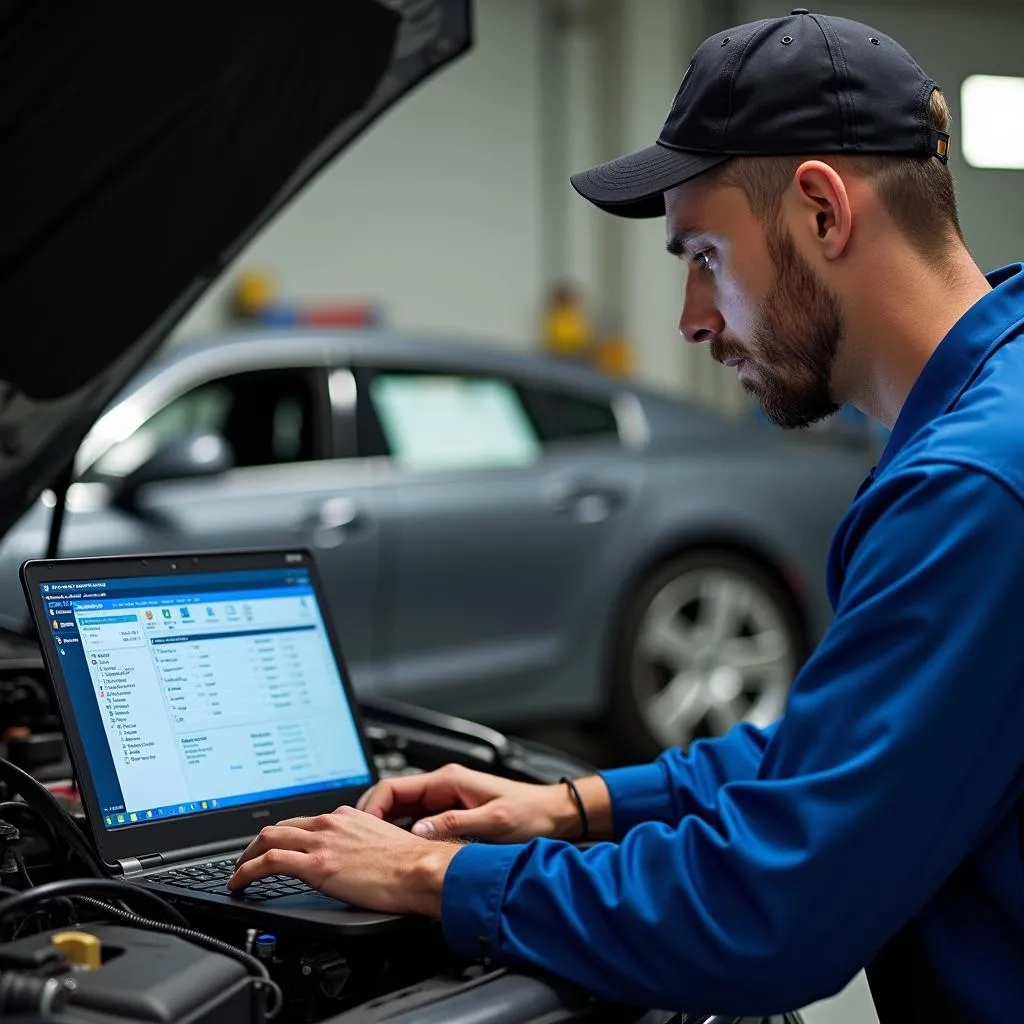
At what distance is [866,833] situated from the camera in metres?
1.08

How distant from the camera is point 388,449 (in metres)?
4.45

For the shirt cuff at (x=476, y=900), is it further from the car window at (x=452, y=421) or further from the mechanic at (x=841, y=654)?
the car window at (x=452, y=421)

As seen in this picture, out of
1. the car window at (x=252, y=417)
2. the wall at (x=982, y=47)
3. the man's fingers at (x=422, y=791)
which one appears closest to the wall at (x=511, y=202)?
the car window at (x=252, y=417)

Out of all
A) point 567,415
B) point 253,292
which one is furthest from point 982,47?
point 253,292

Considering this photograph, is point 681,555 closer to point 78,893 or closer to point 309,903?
point 309,903

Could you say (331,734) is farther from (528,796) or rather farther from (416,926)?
(416,926)

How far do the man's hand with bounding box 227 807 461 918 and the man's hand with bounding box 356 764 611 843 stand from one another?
0.22 m

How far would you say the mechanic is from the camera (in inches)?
43.1

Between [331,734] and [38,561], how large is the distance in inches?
15.3

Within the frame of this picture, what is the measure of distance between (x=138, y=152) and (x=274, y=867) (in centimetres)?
93

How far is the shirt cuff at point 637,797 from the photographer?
1.58 meters

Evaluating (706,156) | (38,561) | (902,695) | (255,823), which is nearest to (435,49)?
(706,156)

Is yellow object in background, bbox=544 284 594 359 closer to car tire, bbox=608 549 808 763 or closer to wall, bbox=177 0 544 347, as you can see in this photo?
wall, bbox=177 0 544 347

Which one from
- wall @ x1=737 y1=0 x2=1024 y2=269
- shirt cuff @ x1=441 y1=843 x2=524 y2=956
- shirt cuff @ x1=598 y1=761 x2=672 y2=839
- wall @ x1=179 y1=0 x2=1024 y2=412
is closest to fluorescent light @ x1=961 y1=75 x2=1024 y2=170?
wall @ x1=737 y1=0 x2=1024 y2=269
